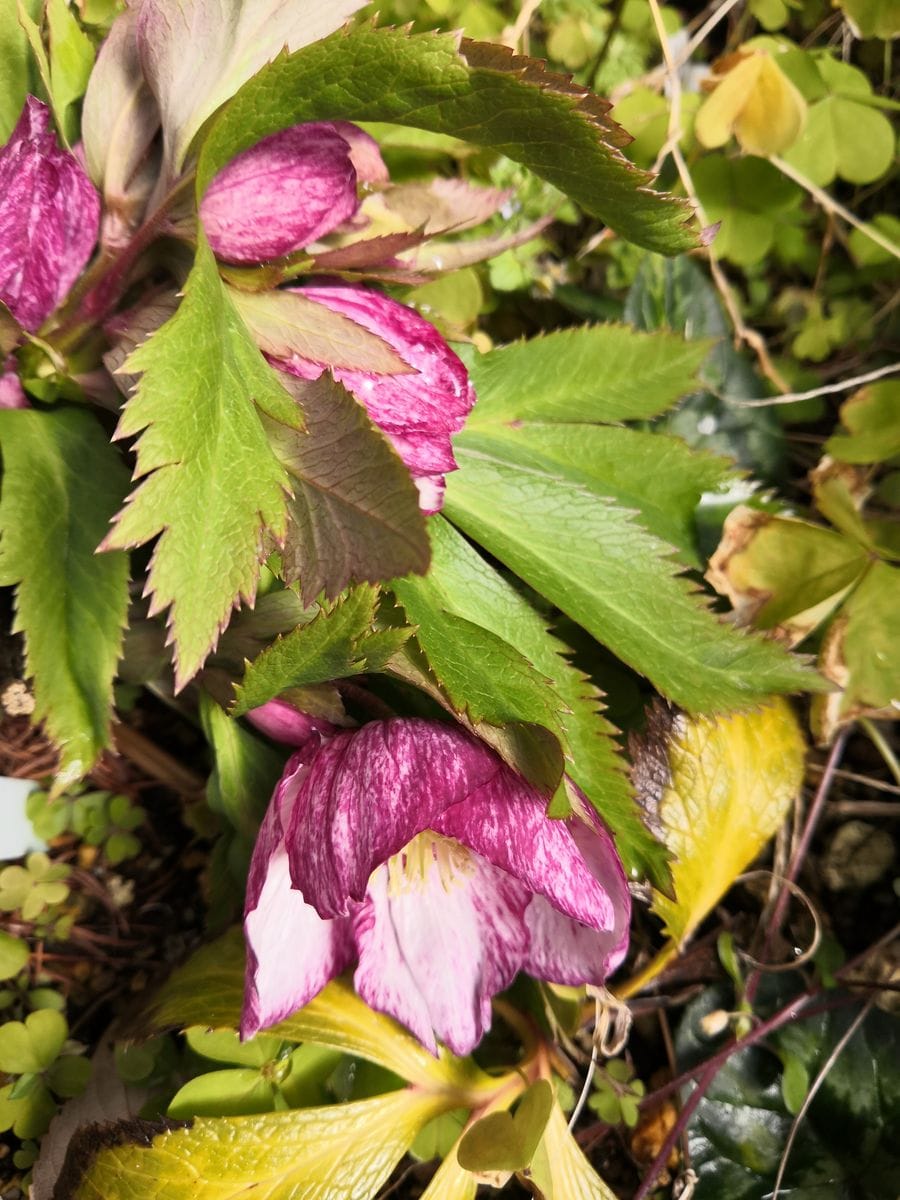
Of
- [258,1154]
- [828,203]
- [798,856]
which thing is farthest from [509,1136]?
[828,203]

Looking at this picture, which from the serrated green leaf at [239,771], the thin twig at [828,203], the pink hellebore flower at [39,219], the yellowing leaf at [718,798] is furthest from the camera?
the thin twig at [828,203]

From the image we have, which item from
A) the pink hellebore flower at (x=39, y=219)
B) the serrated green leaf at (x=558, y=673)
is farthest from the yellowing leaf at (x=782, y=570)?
the pink hellebore flower at (x=39, y=219)

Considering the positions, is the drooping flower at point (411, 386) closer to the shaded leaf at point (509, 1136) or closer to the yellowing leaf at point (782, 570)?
the yellowing leaf at point (782, 570)

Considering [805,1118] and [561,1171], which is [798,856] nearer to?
[805,1118]

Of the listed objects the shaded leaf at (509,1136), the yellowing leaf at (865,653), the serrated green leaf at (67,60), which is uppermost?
the serrated green leaf at (67,60)

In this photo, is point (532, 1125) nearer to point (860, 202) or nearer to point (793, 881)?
point (793, 881)

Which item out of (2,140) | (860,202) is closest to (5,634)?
(2,140)

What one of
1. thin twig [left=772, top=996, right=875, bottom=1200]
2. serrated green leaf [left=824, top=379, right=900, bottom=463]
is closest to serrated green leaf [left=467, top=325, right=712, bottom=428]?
serrated green leaf [left=824, top=379, right=900, bottom=463]
